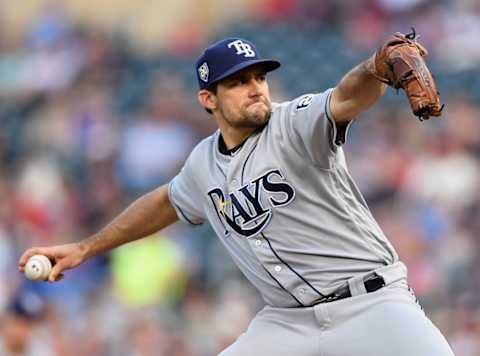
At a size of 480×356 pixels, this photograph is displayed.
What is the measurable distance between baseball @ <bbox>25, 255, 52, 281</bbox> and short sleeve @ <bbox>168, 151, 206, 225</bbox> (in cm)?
65

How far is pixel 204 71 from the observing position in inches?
203

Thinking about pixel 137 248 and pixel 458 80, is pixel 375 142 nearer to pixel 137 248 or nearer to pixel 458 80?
pixel 458 80

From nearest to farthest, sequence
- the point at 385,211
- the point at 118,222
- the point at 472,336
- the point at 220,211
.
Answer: the point at 220,211 < the point at 118,222 < the point at 472,336 < the point at 385,211

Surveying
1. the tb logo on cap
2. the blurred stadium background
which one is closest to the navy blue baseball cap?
the tb logo on cap

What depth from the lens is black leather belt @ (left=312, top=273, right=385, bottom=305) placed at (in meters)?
4.78

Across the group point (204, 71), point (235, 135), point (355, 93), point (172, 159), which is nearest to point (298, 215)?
point (235, 135)

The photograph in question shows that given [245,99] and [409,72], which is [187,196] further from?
[409,72]

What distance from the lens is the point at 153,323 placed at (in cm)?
868

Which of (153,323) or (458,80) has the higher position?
(458,80)

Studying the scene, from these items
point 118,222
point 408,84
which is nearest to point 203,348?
point 118,222

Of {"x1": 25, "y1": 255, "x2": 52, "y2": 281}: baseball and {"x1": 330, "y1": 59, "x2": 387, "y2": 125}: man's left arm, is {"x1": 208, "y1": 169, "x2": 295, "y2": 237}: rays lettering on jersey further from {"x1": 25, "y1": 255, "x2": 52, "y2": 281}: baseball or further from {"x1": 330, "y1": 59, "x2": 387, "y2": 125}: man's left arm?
{"x1": 25, "y1": 255, "x2": 52, "y2": 281}: baseball

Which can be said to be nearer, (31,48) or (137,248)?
(137,248)

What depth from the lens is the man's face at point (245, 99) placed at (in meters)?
4.95

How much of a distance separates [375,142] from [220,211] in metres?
5.06
